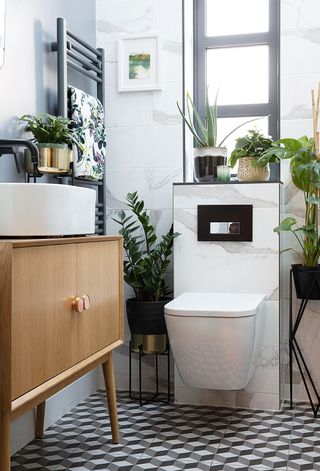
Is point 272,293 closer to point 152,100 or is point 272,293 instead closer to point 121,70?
point 152,100

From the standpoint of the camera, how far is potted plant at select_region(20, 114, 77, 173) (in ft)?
7.01

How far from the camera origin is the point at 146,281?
2693 mm

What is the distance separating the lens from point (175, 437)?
2.26 meters

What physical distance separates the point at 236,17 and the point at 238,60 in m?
0.23

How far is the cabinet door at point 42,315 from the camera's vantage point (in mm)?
1463

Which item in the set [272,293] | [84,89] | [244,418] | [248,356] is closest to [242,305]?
[248,356]

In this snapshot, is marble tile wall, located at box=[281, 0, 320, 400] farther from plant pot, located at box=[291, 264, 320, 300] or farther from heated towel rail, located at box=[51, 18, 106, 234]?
heated towel rail, located at box=[51, 18, 106, 234]

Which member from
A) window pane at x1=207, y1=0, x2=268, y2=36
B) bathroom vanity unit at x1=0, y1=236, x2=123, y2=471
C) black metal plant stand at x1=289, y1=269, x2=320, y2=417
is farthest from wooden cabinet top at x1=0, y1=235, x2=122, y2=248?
window pane at x1=207, y1=0, x2=268, y2=36

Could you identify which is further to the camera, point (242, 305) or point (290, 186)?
point (290, 186)

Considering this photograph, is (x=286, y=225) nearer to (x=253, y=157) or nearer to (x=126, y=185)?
(x=253, y=157)

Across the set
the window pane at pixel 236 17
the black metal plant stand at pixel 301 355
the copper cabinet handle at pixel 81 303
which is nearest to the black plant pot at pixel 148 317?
the black metal plant stand at pixel 301 355

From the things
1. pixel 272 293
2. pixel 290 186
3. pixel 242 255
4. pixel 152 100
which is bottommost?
pixel 272 293

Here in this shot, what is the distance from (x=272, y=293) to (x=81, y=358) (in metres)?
1.08

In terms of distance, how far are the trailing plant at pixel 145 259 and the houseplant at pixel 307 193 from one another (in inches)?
21.8
